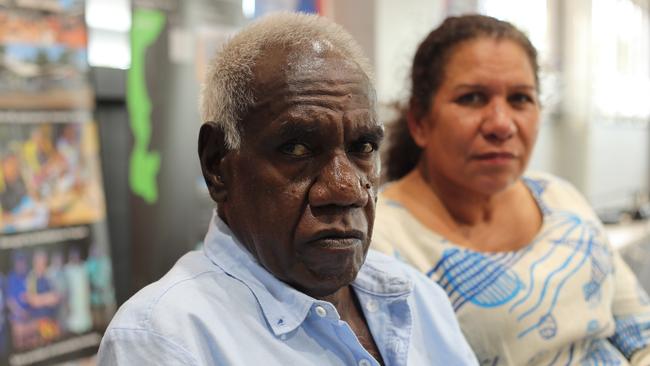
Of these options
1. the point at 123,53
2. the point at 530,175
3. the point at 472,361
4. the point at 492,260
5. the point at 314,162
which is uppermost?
the point at 123,53

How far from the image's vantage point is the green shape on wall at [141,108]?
2.01 metres

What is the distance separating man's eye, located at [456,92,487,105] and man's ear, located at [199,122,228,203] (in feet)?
2.56

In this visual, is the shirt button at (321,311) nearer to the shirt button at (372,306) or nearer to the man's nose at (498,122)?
the shirt button at (372,306)

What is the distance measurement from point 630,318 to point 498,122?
635mm

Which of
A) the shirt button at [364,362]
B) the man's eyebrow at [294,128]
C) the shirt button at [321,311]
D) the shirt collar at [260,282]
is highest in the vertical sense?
the man's eyebrow at [294,128]

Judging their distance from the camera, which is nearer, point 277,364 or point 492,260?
point 277,364

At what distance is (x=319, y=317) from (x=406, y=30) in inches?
82.0

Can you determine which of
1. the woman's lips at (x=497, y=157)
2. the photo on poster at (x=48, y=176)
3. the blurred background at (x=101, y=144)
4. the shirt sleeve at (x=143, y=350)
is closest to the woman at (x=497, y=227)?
the woman's lips at (x=497, y=157)

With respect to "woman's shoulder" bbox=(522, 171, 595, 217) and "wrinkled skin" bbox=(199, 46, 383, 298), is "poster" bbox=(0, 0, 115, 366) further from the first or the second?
"woman's shoulder" bbox=(522, 171, 595, 217)

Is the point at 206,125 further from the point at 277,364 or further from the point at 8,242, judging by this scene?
the point at 8,242

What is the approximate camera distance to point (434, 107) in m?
1.55

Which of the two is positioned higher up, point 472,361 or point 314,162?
point 314,162

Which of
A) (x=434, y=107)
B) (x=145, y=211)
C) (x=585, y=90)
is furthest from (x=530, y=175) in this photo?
(x=585, y=90)

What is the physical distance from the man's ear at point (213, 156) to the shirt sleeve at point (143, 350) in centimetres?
24
